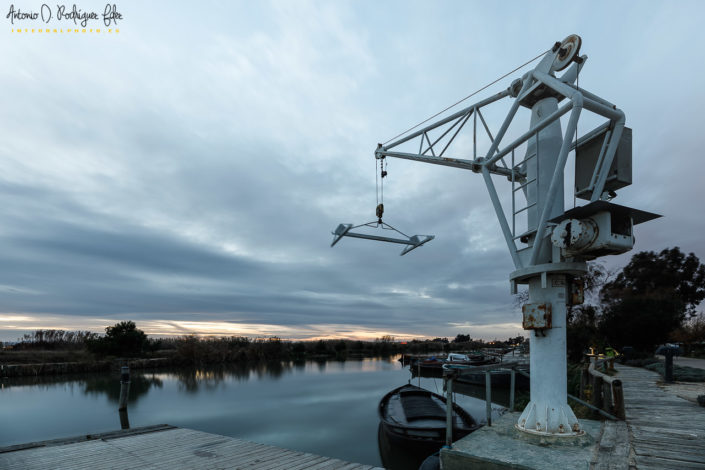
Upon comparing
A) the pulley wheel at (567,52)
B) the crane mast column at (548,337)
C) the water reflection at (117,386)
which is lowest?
the water reflection at (117,386)

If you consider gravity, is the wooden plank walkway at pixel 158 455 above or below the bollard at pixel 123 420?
above

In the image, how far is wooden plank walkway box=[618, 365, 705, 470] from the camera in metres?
5.87

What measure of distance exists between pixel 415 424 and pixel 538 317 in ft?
30.3

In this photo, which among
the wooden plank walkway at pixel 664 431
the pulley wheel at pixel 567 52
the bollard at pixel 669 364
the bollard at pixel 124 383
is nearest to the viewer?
the wooden plank walkway at pixel 664 431

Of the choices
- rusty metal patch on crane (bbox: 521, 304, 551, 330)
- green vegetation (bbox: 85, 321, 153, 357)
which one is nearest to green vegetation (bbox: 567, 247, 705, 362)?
rusty metal patch on crane (bbox: 521, 304, 551, 330)

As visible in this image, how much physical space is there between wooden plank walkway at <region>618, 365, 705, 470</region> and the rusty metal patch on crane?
2.37m

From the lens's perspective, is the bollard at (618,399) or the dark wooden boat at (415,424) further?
the dark wooden boat at (415,424)

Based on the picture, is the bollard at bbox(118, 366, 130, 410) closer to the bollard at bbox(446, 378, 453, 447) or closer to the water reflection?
the water reflection

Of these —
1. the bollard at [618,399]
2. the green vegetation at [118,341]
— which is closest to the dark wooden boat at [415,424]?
the bollard at [618,399]

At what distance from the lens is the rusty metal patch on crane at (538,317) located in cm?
741

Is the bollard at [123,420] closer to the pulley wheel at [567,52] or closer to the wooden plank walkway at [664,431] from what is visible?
the wooden plank walkway at [664,431]

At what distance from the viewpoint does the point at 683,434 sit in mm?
7320

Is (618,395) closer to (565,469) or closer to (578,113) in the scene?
(565,469)

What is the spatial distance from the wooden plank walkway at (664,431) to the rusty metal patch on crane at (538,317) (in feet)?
7.77
